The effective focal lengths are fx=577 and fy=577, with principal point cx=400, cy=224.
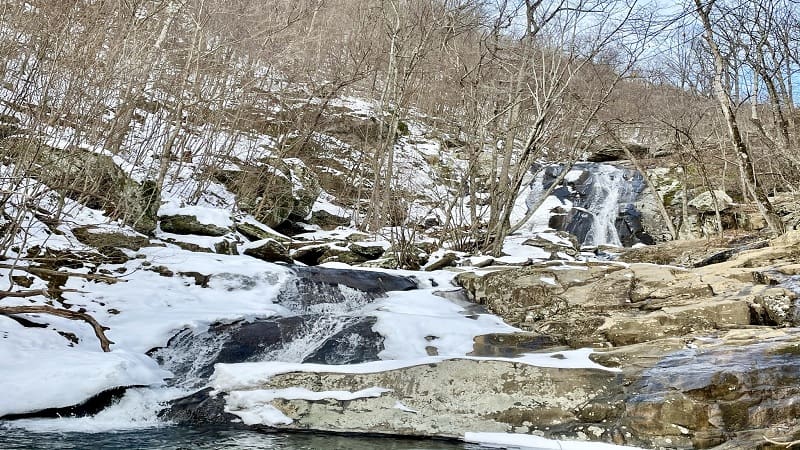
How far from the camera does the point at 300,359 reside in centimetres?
535

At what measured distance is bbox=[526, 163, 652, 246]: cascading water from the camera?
49.9 ft

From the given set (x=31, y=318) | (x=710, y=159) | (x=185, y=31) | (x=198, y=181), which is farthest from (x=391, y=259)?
(x=710, y=159)

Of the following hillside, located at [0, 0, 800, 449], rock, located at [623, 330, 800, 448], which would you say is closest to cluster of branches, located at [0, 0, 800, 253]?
hillside, located at [0, 0, 800, 449]

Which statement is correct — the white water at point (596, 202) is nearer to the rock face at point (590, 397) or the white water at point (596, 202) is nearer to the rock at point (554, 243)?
the rock at point (554, 243)

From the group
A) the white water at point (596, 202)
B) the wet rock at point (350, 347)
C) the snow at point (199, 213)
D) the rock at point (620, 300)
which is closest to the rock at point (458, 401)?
the wet rock at point (350, 347)

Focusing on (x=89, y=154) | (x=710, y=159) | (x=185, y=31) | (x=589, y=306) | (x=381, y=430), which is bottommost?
(x=381, y=430)

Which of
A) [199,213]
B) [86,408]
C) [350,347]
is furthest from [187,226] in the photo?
[86,408]

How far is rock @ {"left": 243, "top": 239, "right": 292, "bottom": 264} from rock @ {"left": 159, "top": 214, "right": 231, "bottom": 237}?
18.8 inches

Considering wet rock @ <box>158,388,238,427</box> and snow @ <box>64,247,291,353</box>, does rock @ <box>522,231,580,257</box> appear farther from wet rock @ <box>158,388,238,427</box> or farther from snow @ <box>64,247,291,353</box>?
wet rock @ <box>158,388,238,427</box>

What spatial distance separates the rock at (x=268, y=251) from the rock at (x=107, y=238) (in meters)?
1.68

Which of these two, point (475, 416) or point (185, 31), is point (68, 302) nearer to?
point (475, 416)

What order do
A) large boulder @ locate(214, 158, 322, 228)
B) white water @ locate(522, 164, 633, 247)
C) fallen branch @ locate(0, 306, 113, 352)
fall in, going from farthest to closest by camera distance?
white water @ locate(522, 164, 633, 247) → large boulder @ locate(214, 158, 322, 228) → fallen branch @ locate(0, 306, 113, 352)

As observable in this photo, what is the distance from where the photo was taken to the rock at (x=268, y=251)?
8930 mm

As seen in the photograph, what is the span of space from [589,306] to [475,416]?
9.46ft
